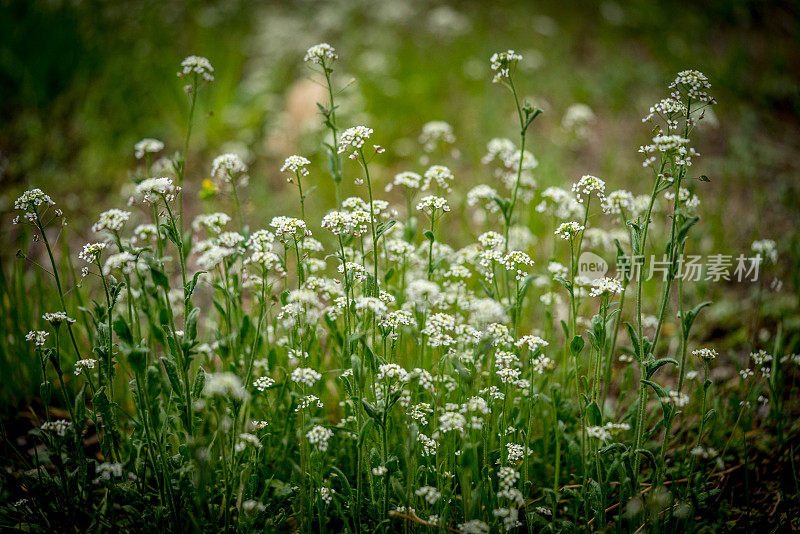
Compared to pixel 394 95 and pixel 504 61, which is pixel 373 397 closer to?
pixel 504 61

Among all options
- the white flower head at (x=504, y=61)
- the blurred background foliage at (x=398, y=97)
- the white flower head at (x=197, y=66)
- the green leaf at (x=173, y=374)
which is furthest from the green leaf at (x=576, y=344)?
the blurred background foliage at (x=398, y=97)

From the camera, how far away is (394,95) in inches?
219

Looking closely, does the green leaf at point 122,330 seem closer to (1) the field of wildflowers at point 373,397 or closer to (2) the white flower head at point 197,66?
(1) the field of wildflowers at point 373,397

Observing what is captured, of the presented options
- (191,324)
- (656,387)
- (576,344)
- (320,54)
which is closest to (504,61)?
(320,54)

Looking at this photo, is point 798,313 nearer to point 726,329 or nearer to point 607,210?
point 726,329

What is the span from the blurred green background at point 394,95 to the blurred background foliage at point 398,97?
22 mm

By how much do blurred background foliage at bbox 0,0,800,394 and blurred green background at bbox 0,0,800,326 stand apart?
0.07ft

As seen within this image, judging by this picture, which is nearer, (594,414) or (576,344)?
(594,414)

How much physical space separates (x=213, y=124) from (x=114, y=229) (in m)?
3.83

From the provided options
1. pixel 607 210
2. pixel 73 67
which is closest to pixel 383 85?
pixel 73 67

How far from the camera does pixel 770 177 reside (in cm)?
463

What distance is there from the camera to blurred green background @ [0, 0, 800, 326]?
4.64m

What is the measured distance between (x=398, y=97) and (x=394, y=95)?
0.18 feet

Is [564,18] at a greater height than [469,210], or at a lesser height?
greater
